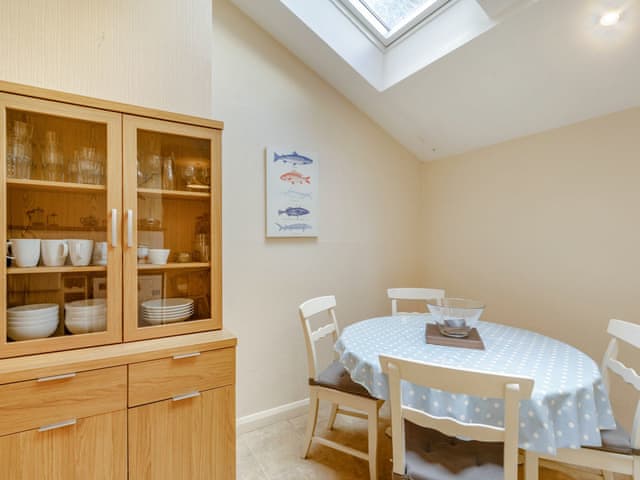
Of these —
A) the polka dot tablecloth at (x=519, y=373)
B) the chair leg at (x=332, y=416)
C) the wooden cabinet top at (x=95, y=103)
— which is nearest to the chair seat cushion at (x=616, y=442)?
the polka dot tablecloth at (x=519, y=373)

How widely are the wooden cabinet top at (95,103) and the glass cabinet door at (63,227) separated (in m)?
0.02

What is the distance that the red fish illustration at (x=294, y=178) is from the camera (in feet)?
7.58

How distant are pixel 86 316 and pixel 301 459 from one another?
1417 millimetres

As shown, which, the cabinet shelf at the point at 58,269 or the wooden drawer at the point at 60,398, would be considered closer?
the wooden drawer at the point at 60,398

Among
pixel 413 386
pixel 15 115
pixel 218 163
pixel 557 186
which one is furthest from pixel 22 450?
pixel 557 186

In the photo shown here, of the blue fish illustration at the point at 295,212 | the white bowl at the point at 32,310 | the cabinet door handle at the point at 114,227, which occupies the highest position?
the blue fish illustration at the point at 295,212

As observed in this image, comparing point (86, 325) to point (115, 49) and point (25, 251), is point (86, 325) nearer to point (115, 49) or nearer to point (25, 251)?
point (25, 251)

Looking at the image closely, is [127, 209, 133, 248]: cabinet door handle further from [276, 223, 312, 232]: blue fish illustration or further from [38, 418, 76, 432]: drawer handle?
[276, 223, 312, 232]: blue fish illustration

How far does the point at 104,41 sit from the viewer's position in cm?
150

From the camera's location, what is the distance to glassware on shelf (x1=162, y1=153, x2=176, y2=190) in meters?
1.56

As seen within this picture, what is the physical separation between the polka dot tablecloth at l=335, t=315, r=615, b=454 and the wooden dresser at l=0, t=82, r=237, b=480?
2.18 feet

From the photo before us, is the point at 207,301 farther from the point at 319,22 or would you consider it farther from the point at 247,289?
the point at 319,22

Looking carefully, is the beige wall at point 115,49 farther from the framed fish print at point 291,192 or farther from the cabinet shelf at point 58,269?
the cabinet shelf at point 58,269

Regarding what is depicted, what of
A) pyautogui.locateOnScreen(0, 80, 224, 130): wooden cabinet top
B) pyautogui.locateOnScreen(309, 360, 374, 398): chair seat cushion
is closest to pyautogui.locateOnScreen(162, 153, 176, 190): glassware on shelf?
pyautogui.locateOnScreen(0, 80, 224, 130): wooden cabinet top
